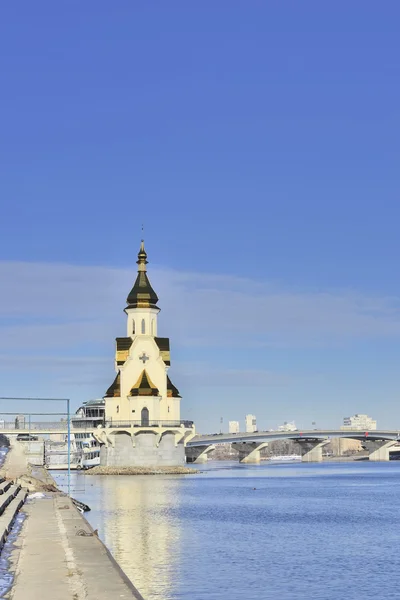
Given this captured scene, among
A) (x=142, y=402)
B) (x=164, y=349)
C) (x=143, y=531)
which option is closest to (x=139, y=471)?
(x=142, y=402)

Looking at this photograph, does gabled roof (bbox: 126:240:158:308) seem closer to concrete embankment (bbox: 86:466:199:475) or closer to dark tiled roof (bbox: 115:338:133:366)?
dark tiled roof (bbox: 115:338:133:366)

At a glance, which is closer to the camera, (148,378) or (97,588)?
(97,588)

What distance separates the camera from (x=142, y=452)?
13950 cm

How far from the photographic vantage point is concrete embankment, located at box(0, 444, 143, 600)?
27156 millimetres

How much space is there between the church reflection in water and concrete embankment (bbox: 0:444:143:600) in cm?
163

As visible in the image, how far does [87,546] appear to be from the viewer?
37.5 m

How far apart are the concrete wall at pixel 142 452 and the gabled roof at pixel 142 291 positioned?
18415 mm

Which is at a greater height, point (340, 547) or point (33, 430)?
point (33, 430)

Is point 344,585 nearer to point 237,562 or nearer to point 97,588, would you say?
point 237,562

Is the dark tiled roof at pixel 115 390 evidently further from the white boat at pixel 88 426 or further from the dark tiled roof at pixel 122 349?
the white boat at pixel 88 426

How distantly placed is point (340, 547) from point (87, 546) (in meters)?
14.5

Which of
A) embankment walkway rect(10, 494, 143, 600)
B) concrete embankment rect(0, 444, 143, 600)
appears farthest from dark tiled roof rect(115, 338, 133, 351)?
embankment walkway rect(10, 494, 143, 600)

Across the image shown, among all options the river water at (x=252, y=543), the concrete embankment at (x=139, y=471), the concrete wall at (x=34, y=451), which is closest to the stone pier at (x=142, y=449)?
the concrete embankment at (x=139, y=471)

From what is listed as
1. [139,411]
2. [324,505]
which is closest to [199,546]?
[324,505]
